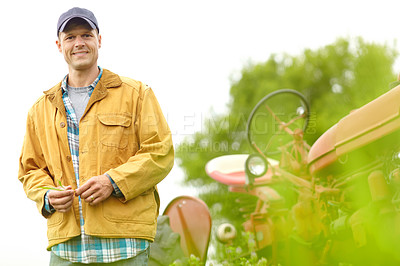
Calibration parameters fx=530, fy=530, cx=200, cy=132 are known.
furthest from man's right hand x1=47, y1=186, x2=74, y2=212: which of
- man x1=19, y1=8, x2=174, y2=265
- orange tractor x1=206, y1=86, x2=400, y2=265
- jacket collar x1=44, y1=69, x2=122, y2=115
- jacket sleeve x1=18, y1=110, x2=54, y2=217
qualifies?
orange tractor x1=206, y1=86, x2=400, y2=265

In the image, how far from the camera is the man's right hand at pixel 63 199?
91.2 inches

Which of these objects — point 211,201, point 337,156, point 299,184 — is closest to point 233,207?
point 211,201

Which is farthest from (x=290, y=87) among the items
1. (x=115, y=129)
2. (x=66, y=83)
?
(x=115, y=129)

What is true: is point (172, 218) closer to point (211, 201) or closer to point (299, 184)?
point (299, 184)

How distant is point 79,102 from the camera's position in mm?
2566

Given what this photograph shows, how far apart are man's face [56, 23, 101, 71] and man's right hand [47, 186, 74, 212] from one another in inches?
23.9

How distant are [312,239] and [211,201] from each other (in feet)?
24.5

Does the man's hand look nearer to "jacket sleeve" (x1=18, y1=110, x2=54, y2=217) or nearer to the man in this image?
the man

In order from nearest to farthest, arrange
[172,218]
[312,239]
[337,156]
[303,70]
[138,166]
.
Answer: [138,166] → [337,156] → [312,239] → [172,218] → [303,70]

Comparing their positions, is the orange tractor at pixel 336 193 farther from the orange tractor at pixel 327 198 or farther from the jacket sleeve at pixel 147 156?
the jacket sleeve at pixel 147 156

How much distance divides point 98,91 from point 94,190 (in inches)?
20.4

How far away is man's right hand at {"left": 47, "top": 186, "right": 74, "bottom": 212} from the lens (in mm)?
2316

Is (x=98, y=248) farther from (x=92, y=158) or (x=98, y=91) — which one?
(x=98, y=91)

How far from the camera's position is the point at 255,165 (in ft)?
13.7
